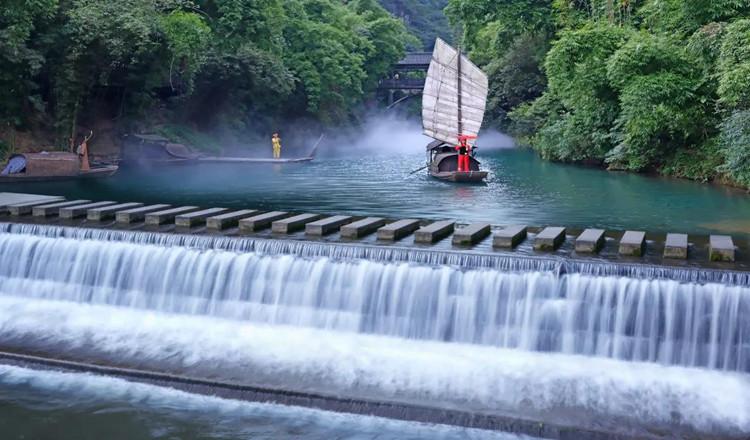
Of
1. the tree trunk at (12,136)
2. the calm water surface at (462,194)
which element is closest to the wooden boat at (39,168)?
the calm water surface at (462,194)

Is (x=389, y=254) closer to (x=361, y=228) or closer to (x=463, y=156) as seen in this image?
(x=361, y=228)

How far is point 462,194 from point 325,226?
390 inches

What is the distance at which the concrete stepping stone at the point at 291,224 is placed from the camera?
11.3 m

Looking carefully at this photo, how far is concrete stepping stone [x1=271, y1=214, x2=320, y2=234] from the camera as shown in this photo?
11312mm

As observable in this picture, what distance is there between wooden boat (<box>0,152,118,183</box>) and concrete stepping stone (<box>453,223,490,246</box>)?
1552 centimetres

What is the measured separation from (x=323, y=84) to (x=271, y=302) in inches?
1606

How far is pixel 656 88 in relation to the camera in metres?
21.3

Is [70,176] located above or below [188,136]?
below

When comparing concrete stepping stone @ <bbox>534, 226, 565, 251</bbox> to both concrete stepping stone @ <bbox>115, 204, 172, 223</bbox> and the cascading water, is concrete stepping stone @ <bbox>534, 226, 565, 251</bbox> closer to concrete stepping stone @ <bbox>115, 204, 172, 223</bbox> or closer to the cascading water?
the cascading water

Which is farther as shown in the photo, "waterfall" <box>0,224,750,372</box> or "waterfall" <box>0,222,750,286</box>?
"waterfall" <box>0,222,750,286</box>

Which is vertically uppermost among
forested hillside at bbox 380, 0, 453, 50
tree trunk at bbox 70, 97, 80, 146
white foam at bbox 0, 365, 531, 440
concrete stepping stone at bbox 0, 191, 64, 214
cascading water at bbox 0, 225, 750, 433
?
forested hillside at bbox 380, 0, 453, 50

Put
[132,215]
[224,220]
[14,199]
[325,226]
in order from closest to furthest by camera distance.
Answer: [325,226], [224,220], [132,215], [14,199]

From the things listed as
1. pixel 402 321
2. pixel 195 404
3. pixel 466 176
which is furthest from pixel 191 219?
pixel 466 176

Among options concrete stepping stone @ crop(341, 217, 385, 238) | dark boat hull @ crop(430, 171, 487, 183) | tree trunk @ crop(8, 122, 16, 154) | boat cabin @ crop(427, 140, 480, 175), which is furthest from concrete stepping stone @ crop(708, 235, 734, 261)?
tree trunk @ crop(8, 122, 16, 154)
